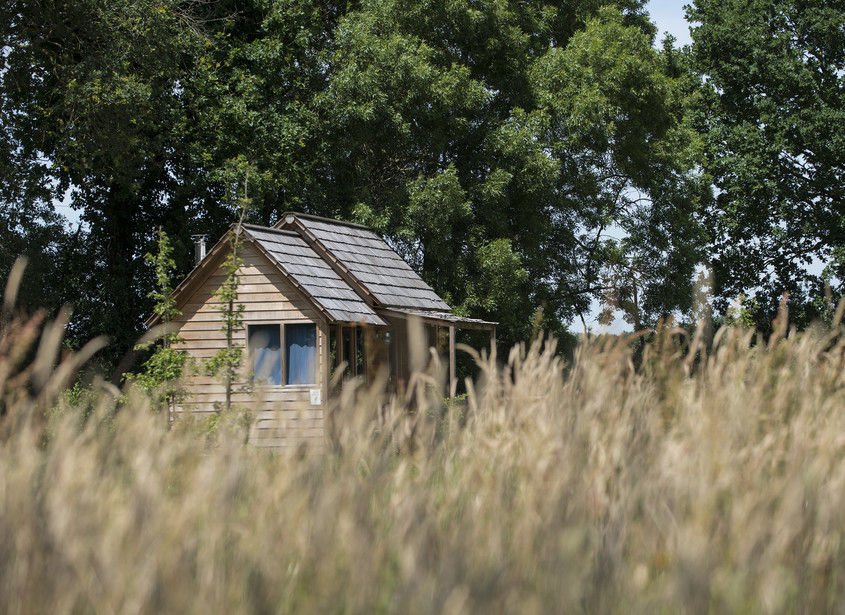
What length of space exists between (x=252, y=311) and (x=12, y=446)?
1598 cm

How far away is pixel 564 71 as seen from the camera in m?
28.8

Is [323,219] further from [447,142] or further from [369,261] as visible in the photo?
[447,142]

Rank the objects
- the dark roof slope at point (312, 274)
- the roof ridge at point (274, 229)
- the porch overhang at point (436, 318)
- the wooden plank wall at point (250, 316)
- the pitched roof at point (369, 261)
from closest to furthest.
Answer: the dark roof slope at point (312, 274) → the wooden plank wall at point (250, 316) → the roof ridge at point (274, 229) → the porch overhang at point (436, 318) → the pitched roof at point (369, 261)

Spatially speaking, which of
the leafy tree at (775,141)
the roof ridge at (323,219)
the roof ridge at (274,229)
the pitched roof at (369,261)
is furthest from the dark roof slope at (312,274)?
the leafy tree at (775,141)

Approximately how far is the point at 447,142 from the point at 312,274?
9.41 m

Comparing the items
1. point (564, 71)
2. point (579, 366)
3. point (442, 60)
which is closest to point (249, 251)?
point (442, 60)

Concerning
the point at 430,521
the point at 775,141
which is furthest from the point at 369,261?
the point at 430,521

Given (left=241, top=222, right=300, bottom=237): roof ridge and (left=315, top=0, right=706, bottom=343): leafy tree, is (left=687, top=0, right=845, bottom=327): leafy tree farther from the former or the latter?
(left=241, top=222, right=300, bottom=237): roof ridge

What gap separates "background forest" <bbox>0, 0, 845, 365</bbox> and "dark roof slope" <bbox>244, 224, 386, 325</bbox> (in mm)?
3940

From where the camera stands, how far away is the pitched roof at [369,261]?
67.1 ft

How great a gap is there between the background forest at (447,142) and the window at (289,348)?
522cm

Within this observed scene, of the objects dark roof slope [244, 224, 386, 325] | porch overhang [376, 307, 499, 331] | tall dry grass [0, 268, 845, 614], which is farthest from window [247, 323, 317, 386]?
tall dry grass [0, 268, 845, 614]

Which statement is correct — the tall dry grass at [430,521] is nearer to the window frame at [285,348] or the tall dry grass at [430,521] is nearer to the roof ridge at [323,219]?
the window frame at [285,348]

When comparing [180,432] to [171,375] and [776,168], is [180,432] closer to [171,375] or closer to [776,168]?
[171,375]
